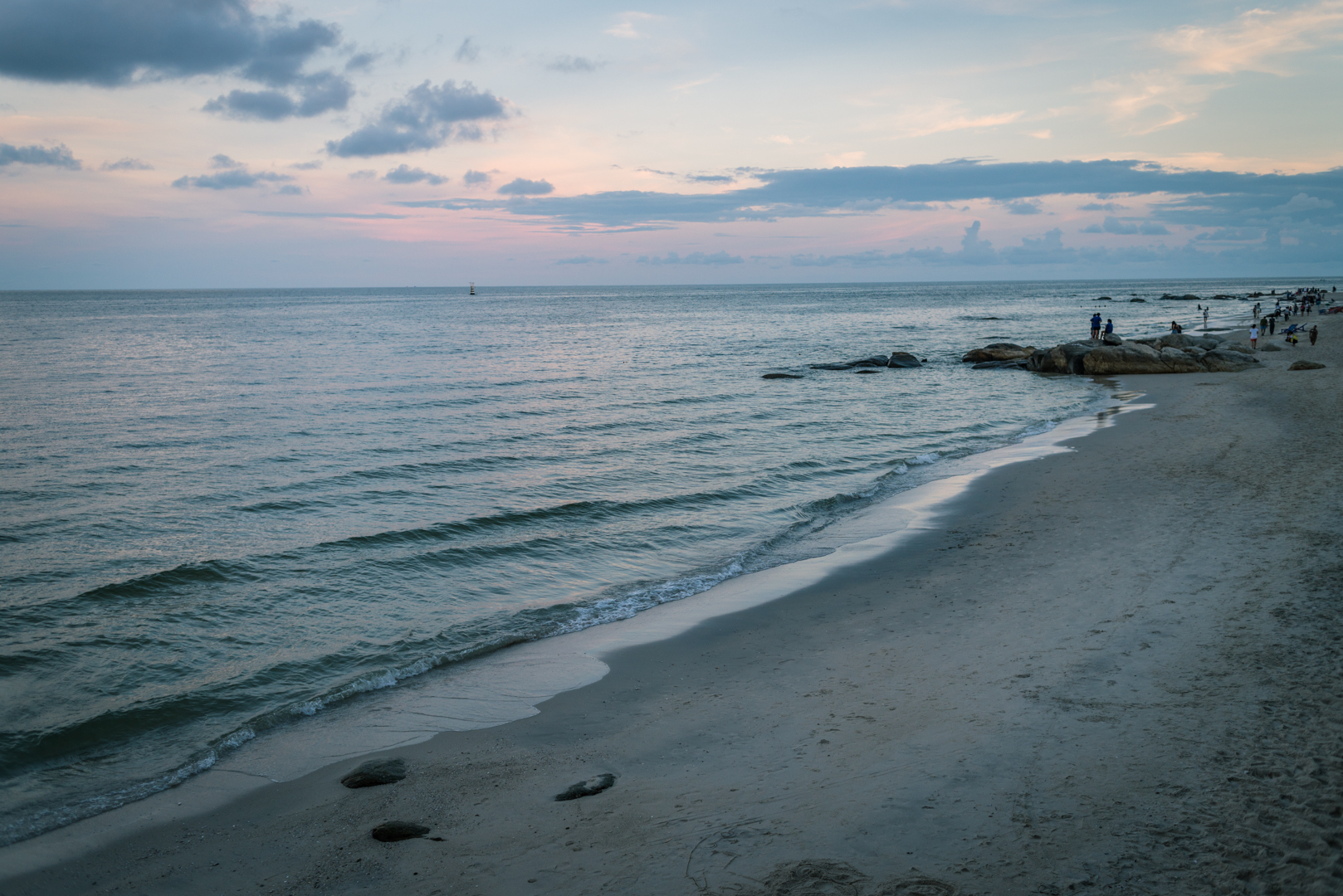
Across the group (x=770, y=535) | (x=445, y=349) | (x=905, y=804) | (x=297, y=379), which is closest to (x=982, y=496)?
(x=770, y=535)

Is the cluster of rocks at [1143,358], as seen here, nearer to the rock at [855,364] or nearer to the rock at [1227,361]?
the rock at [1227,361]

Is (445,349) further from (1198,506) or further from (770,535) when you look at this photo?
(1198,506)

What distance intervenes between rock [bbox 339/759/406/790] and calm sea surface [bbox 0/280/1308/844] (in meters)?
1.76

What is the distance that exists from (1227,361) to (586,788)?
42664 mm

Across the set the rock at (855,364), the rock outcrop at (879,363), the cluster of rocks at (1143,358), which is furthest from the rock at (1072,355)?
the rock at (855,364)

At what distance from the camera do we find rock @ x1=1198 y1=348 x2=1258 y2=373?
36.7 metres

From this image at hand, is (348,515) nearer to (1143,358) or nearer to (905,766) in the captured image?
(905,766)

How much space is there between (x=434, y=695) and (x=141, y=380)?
3533cm

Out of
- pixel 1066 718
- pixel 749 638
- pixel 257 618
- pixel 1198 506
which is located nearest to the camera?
pixel 1066 718

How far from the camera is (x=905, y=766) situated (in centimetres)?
621

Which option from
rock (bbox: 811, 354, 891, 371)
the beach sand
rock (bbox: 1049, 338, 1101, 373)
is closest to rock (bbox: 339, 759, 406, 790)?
the beach sand

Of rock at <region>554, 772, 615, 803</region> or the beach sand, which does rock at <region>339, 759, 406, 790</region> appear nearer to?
the beach sand

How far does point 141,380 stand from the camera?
35.4 m

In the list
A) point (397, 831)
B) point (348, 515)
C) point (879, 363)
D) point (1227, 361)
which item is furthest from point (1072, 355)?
point (397, 831)
